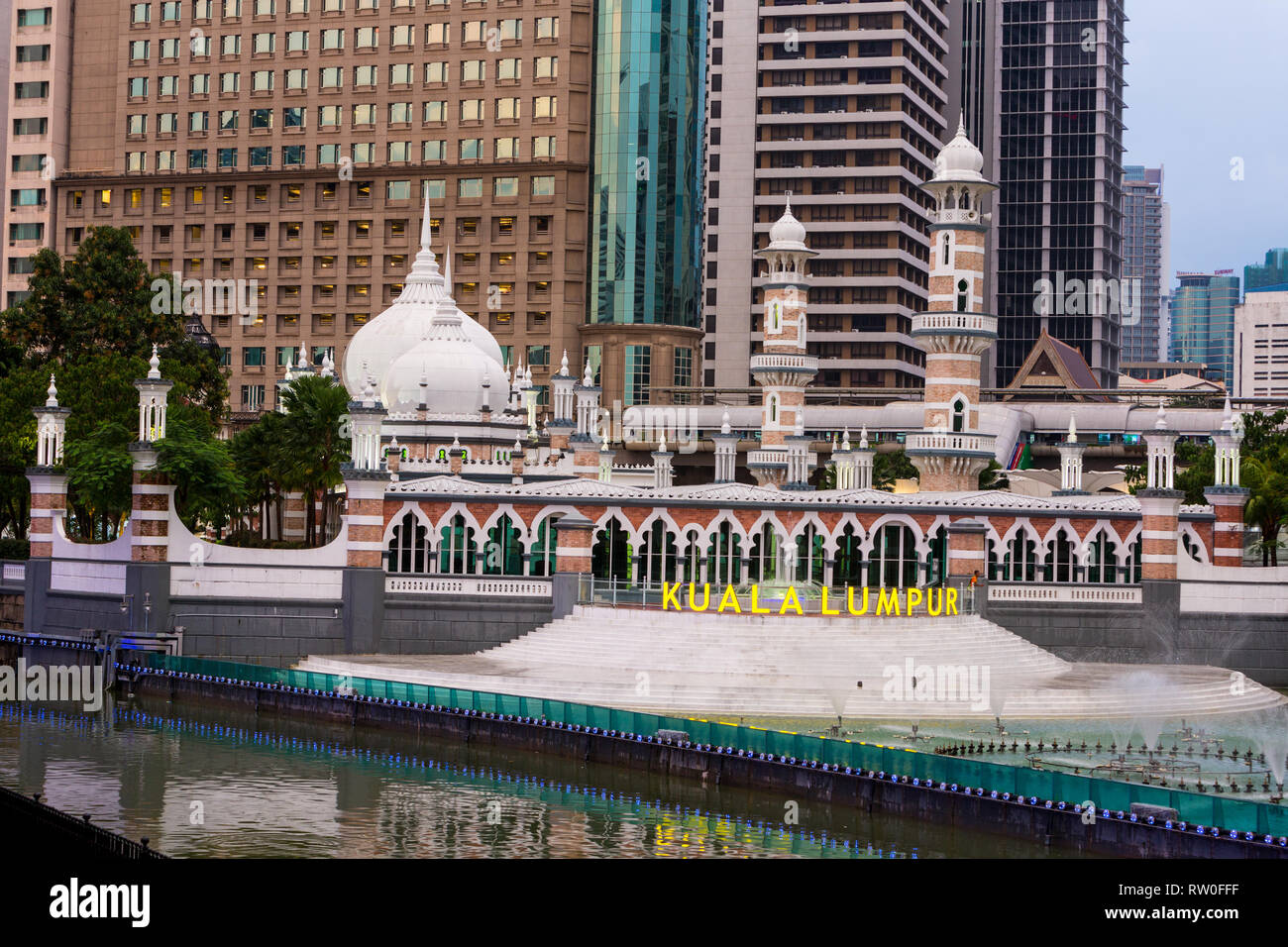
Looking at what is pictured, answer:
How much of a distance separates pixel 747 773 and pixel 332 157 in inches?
4275

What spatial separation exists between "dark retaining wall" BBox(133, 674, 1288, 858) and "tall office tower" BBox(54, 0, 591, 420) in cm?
8462

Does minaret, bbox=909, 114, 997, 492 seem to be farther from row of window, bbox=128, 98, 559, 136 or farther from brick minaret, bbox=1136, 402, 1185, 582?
row of window, bbox=128, 98, 559, 136

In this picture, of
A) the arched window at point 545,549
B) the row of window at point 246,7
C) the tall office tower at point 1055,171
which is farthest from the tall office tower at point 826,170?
the arched window at point 545,549

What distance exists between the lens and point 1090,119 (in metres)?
183

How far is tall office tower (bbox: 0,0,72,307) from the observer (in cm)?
14962

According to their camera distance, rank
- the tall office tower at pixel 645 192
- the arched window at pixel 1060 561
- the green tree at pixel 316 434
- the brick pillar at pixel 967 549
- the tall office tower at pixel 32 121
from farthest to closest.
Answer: the tall office tower at pixel 32 121 < the tall office tower at pixel 645 192 < the green tree at pixel 316 434 < the arched window at pixel 1060 561 < the brick pillar at pixel 967 549

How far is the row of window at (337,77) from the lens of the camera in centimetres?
14002

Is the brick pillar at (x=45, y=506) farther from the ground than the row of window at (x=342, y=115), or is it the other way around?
the row of window at (x=342, y=115)

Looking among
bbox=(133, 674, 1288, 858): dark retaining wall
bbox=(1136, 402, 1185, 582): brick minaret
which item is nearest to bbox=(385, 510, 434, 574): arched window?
bbox=(133, 674, 1288, 858): dark retaining wall

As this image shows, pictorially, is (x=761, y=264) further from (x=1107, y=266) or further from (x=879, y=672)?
(x=879, y=672)

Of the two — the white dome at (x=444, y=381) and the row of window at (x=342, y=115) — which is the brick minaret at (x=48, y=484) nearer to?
the white dome at (x=444, y=381)

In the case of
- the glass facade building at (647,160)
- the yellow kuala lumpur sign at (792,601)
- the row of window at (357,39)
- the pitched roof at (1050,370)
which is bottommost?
Answer: the yellow kuala lumpur sign at (792,601)

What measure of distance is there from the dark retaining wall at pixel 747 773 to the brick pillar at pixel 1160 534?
25.4 metres
